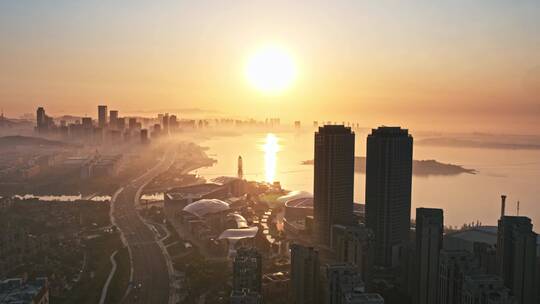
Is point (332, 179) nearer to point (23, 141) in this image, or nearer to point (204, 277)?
point (204, 277)

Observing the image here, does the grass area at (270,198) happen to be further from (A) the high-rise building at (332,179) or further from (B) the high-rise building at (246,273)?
(B) the high-rise building at (246,273)

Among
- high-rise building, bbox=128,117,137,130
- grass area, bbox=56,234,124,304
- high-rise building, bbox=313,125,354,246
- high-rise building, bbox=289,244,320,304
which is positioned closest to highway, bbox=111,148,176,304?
grass area, bbox=56,234,124,304

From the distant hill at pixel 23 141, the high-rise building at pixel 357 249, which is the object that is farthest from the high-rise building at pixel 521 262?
the distant hill at pixel 23 141

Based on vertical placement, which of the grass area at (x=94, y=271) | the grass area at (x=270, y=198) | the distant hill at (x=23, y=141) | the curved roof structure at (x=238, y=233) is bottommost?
the grass area at (x=94, y=271)

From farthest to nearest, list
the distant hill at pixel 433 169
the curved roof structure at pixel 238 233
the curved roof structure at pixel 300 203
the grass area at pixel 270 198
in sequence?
the distant hill at pixel 433 169 → the grass area at pixel 270 198 → the curved roof structure at pixel 300 203 → the curved roof structure at pixel 238 233

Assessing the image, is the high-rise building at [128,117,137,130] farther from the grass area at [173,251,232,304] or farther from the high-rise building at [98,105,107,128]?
the grass area at [173,251,232,304]
